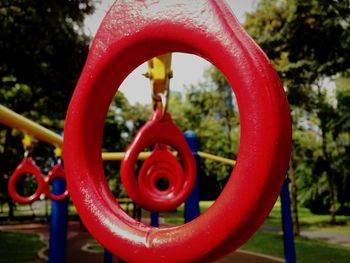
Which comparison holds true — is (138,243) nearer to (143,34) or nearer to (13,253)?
(143,34)

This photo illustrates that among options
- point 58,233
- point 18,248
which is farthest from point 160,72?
point 18,248

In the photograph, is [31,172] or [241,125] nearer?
[241,125]

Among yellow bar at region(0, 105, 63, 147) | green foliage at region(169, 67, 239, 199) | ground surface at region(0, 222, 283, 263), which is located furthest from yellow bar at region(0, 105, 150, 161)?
green foliage at region(169, 67, 239, 199)

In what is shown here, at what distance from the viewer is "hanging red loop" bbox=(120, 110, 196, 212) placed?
162 centimetres

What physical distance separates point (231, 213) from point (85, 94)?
1.22ft

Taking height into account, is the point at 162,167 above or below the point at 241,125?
below

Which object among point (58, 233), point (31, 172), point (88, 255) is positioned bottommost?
point (88, 255)

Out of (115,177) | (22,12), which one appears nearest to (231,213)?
(22,12)

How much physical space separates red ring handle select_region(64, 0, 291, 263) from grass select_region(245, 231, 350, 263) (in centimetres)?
881

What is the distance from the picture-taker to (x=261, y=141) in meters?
0.49

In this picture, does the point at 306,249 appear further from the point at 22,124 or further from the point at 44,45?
the point at 22,124

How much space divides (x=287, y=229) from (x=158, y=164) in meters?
1.89

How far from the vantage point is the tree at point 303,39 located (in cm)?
1052

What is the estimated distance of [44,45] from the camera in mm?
9398
